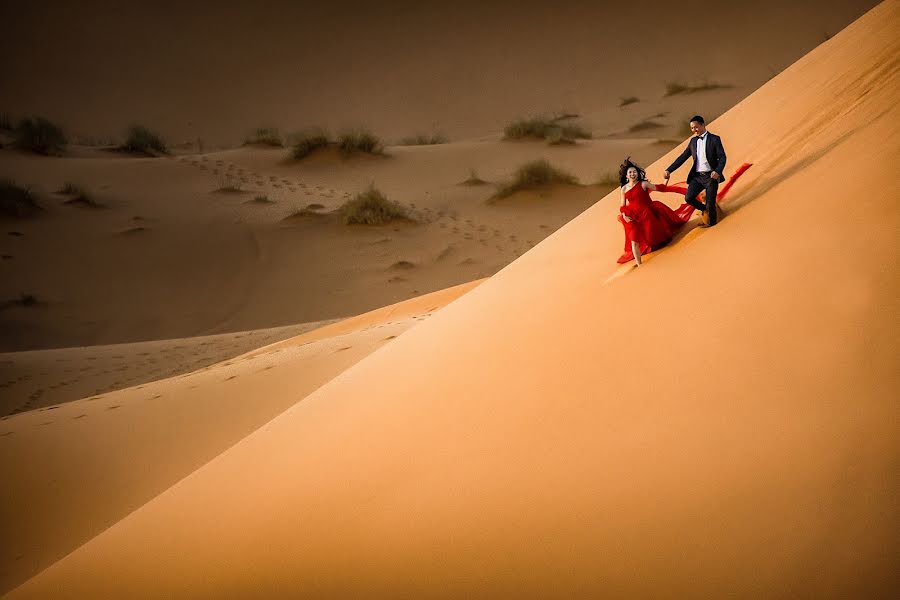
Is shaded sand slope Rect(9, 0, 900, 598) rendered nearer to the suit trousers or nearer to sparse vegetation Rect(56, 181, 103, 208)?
the suit trousers

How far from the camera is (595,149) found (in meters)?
→ 19.4

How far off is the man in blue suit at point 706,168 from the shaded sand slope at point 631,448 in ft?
0.34

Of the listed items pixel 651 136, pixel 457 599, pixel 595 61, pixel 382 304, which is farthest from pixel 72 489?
pixel 595 61

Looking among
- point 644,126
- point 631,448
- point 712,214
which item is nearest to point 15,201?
point 712,214

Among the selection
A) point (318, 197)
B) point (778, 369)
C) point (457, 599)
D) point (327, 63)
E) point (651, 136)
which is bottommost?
point (457, 599)

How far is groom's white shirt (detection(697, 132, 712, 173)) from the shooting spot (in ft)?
10.2

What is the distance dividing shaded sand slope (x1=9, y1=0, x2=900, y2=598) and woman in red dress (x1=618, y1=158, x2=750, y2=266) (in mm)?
109

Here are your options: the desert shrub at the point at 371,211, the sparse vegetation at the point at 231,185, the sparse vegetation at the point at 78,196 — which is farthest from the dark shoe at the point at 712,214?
the sparse vegetation at the point at 231,185

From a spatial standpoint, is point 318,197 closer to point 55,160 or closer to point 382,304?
point 382,304

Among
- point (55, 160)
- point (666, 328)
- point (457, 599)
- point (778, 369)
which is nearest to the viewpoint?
point (457, 599)

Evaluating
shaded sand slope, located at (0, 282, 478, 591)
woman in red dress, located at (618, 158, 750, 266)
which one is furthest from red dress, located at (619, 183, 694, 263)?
shaded sand slope, located at (0, 282, 478, 591)

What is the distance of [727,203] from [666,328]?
1189mm

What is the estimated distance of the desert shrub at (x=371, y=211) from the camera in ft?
48.4

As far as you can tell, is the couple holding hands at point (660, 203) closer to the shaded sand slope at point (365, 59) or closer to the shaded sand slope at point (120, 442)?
the shaded sand slope at point (120, 442)
